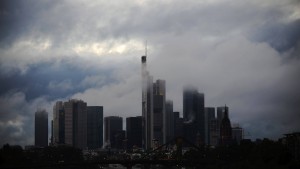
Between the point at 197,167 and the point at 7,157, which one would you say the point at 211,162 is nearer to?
the point at 197,167

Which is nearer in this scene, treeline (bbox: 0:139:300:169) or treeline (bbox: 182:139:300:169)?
treeline (bbox: 182:139:300:169)

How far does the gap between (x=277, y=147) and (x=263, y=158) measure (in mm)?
7639

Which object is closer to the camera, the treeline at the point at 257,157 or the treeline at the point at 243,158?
the treeline at the point at 257,157

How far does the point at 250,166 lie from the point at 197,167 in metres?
46.9

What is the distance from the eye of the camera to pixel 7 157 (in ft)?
413

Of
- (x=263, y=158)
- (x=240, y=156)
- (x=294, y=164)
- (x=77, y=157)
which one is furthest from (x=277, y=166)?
(x=77, y=157)

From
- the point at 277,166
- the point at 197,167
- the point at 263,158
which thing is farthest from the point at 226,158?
the point at 277,166

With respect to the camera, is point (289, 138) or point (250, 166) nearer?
point (250, 166)

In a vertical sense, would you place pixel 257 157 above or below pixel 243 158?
above

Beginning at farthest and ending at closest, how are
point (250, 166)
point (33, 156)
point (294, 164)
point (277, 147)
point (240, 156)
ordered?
1. point (33, 156)
2. point (240, 156)
3. point (277, 147)
4. point (250, 166)
5. point (294, 164)

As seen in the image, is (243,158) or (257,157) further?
(243,158)

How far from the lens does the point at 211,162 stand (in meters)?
142

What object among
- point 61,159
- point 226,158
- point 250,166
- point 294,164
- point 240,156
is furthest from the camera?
point 61,159

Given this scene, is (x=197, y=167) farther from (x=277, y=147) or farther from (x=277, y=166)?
(x=277, y=166)
